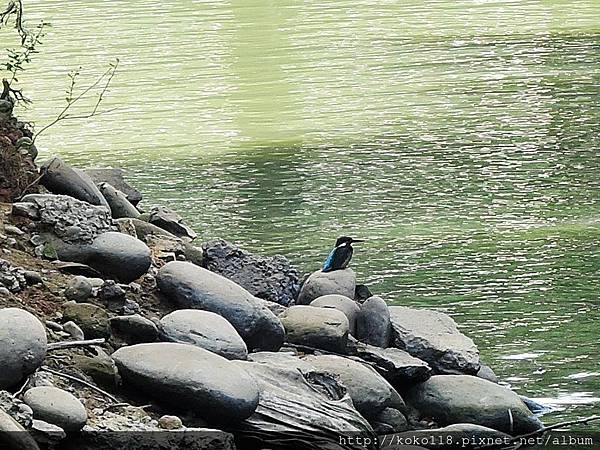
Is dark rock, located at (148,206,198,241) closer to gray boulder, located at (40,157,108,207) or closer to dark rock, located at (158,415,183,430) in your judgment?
gray boulder, located at (40,157,108,207)

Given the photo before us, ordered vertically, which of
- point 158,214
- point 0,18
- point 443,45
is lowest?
point 443,45

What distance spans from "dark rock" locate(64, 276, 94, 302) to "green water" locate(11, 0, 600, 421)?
1473 millimetres

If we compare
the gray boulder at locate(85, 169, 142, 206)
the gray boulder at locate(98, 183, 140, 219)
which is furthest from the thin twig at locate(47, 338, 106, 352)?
the gray boulder at locate(85, 169, 142, 206)

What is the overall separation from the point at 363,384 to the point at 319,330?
1.08 ft

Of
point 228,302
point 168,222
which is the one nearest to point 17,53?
point 168,222

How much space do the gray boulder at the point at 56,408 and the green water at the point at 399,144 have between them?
5.47 ft

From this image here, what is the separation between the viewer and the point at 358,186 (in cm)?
737

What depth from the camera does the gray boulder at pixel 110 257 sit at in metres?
4.16

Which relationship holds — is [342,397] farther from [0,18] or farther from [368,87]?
[368,87]

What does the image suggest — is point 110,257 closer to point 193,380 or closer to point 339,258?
point 193,380

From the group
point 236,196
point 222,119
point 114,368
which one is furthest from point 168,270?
point 222,119

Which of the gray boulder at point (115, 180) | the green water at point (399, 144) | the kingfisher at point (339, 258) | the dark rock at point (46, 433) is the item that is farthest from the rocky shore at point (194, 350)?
the gray boulder at point (115, 180)

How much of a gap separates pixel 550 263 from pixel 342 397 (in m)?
2.20

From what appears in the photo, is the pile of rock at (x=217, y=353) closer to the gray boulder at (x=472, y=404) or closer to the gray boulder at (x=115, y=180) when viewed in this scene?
the gray boulder at (x=472, y=404)
